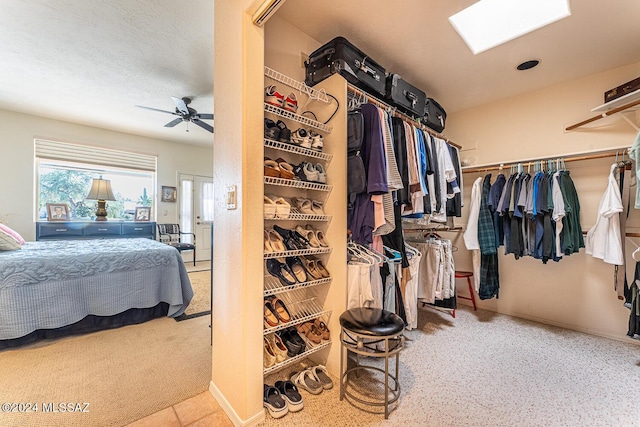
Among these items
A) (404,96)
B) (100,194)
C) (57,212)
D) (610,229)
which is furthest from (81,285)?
(610,229)

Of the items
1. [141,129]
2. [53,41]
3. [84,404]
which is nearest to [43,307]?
[84,404]

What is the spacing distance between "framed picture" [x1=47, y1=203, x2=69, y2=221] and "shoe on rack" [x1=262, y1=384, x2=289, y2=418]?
4.86 metres

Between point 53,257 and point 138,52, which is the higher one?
point 138,52

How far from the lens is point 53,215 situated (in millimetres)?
4176

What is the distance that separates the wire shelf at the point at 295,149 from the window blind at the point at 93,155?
15.4 ft

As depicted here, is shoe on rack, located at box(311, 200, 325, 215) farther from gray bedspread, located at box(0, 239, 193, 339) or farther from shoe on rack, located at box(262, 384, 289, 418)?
gray bedspread, located at box(0, 239, 193, 339)

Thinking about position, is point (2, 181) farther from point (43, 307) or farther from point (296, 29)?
point (296, 29)

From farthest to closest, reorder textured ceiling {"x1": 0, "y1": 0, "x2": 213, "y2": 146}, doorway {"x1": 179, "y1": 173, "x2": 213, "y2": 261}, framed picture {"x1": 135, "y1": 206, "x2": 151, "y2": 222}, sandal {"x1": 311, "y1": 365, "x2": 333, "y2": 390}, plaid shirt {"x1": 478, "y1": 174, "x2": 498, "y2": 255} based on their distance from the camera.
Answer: doorway {"x1": 179, "y1": 173, "x2": 213, "y2": 261}
framed picture {"x1": 135, "y1": 206, "x2": 151, "y2": 222}
plaid shirt {"x1": 478, "y1": 174, "x2": 498, "y2": 255}
textured ceiling {"x1": 0, "y1": 0, "x2": 213, "y2": 146}
sandal {"x1": 311, "y1": 365, "x2": 333, "y2": 390}

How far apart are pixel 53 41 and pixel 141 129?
2.45 m

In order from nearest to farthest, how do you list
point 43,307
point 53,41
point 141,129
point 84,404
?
point 84,404
point 43,307
point 53,41
point 141,129

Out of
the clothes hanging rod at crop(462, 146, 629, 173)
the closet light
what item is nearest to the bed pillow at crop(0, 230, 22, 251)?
the closet light

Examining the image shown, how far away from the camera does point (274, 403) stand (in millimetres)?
1396

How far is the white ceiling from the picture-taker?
1.76 m

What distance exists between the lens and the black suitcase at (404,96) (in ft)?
6.59
